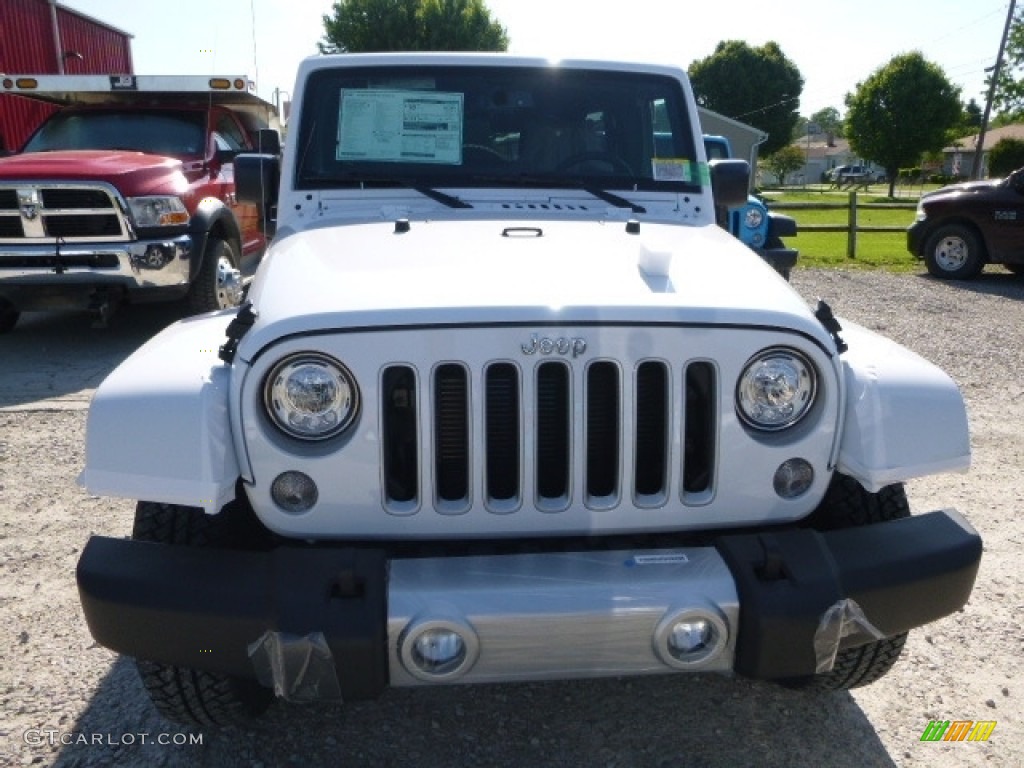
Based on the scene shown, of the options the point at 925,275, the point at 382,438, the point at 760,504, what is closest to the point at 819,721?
the point at 760,504

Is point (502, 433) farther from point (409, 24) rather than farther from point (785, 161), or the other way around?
point (785, 161)

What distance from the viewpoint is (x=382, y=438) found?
80.0 inches

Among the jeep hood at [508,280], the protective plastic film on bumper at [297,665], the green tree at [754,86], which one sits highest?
the green tree at [754,86]

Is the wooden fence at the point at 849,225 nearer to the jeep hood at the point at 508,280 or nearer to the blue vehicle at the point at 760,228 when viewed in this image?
the blue vehicle at the point at 760,228

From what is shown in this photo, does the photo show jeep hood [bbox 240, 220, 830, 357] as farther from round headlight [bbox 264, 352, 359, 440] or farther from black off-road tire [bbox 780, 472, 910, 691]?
black off-road tire [bbox 780, 472, 910, 691]

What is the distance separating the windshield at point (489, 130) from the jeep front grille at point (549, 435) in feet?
4.77

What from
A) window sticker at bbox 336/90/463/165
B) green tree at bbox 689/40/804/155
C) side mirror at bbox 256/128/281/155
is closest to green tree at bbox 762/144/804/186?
green tree at bbox 689/40/804/155

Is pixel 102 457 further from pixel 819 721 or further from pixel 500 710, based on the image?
pixel 819 721

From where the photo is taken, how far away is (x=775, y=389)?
213 centimetres

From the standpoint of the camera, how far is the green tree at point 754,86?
56.0 m

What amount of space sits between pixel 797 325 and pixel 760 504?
1.47ft

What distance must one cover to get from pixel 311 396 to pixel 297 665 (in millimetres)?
591

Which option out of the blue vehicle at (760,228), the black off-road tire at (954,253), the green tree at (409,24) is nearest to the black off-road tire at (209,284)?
the blue vehicle at (760,228)

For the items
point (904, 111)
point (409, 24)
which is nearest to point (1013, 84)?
point (904, 111)
